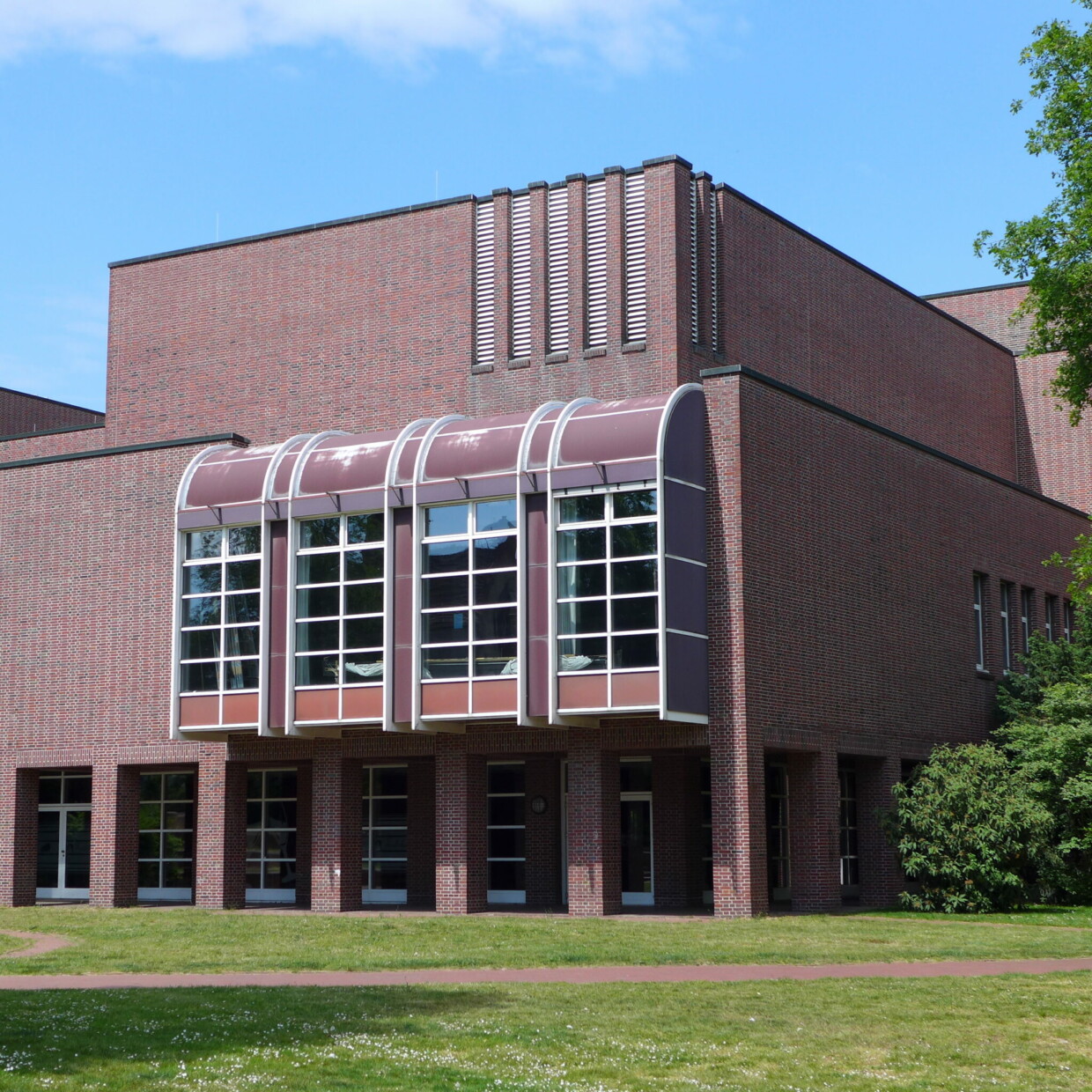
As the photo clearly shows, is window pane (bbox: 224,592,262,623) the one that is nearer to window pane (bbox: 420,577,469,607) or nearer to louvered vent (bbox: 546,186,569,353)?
window pane (bbox: 420,577,469,607)

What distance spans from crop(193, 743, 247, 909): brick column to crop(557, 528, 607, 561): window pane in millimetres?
9093

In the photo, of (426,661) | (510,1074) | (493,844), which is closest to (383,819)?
(493,844)

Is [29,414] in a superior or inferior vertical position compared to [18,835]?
superior

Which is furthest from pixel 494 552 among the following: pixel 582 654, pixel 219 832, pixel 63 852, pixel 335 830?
pixel 63 852

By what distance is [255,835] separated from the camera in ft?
124

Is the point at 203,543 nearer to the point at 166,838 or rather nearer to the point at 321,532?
the point at 321,532

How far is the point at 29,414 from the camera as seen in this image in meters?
50.5

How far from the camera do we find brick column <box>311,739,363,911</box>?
32.2 m

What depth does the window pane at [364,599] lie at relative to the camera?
3111cm

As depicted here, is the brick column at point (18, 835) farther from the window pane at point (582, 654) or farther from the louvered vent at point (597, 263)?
the louvered vent at point (597, 263)

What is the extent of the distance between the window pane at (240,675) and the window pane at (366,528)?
318cm

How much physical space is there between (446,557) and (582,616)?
9.93 feet

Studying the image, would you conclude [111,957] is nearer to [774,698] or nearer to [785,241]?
[774,698]

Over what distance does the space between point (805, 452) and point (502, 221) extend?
8.15 meters
